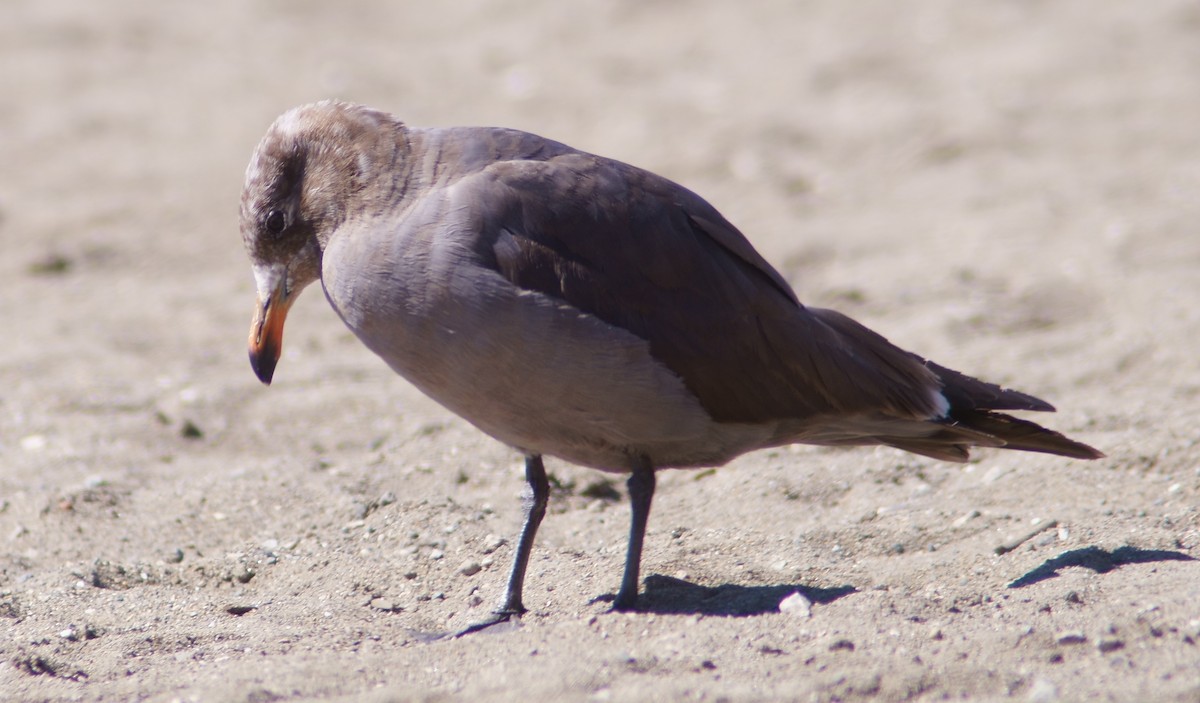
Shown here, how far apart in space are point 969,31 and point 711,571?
7.05 m

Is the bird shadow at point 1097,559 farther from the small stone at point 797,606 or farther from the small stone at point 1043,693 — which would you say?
the small stone at point 1043,693

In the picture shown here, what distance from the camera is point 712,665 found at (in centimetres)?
347

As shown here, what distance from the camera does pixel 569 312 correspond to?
3926 mm

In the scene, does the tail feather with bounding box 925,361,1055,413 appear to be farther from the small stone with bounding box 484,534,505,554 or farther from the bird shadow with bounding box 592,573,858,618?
the small stone with bounding box 484,534,505,554

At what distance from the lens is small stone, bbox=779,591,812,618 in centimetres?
383

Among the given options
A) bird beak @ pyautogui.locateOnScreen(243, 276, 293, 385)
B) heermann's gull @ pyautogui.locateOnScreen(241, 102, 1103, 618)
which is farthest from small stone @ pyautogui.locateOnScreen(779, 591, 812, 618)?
bird beak @ pyautogui.locateOnScreen(243, 276, 293, 385)

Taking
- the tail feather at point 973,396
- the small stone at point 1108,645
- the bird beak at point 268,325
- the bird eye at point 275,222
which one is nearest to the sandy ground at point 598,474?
the small stone at point 1108,645

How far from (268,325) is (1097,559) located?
8.45 ft

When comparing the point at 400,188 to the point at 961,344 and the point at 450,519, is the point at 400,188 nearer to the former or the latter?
the point at 450,519

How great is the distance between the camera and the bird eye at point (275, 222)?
4301 millimetres

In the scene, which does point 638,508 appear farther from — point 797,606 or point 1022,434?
point 1022,434

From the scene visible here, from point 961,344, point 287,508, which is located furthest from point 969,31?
point 287,508

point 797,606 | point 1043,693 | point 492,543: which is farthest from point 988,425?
point 492,543

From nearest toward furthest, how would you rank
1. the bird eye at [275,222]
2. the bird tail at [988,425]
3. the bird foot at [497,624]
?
the bird foot at [497,624]
the bird eye at [275,222]
the bird tail at [988,425]
